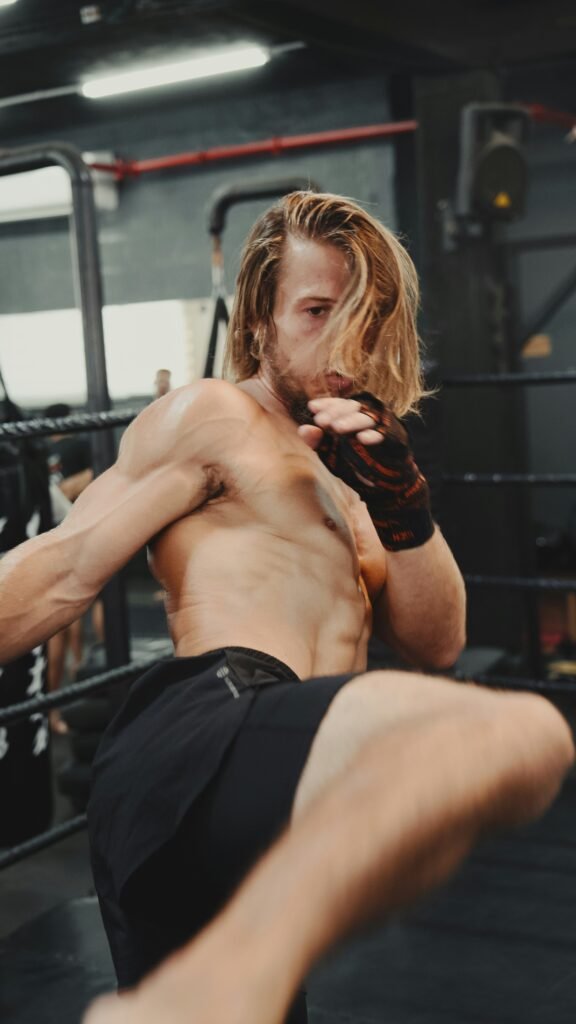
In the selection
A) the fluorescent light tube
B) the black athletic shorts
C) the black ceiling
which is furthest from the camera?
the fluorescent light tube

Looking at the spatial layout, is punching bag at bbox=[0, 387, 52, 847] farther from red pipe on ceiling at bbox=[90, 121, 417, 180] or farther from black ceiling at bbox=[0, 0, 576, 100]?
red pipe on ceiling at bbox=[90, 121, 417, 180]

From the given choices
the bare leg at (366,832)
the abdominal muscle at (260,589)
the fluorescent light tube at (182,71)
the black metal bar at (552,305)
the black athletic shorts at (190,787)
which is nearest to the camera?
the bare leg at (366,832)

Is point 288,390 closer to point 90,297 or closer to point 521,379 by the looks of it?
point 90,297

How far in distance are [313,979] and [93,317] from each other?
1600 mm

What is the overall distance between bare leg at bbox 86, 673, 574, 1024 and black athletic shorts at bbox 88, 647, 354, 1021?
7 centimetres

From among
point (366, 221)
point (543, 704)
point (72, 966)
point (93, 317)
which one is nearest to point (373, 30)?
point (93, 317)

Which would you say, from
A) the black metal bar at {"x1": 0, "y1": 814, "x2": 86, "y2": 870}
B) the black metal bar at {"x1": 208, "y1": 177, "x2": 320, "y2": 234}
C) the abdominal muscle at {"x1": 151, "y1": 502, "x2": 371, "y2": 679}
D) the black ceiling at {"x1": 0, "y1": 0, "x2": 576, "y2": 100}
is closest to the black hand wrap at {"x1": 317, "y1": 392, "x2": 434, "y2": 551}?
the abdominal muscle at {"x1": 151, "y1": 502, "x2": 371, "y2": 679}

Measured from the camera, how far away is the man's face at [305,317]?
1719mm

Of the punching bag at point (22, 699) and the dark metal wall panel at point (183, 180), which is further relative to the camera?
the dark metal wall panel at point (183, 180)

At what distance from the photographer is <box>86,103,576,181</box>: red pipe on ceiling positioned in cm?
615

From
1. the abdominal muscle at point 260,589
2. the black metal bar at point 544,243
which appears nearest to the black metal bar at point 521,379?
the abdominal muscle at point 260,589

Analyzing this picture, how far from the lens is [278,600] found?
1615 millimetres

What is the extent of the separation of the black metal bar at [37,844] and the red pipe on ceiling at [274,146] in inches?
159

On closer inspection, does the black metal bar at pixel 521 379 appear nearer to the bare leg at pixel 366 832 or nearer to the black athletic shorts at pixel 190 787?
the black athletic shorts at pixel 190 787
